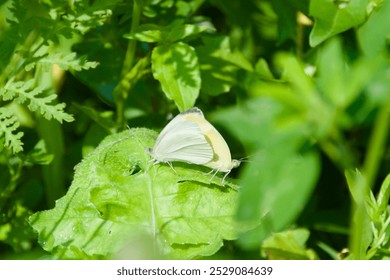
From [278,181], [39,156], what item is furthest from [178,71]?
[278,181]

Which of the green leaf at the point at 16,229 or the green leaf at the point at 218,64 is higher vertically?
the green leaf at the point at 218,64

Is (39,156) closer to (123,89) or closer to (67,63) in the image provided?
(123,89)

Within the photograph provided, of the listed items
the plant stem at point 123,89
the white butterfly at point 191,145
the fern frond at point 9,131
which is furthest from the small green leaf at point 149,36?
the fern frond at point 9,131

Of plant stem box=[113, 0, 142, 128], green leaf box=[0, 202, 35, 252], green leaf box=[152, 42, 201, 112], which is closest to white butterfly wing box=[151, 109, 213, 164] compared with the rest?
green leaf box=[152, 42, 201, 112]

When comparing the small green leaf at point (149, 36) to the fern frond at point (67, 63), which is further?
the small green leaf at point (149, 36)

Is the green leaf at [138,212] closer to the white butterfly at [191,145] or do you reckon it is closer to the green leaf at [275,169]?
the white butterfly at [191,145]

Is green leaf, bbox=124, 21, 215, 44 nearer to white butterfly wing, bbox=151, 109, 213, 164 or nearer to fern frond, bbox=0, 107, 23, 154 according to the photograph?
white butterfly wing, bbox=151, 109, 213, 164
